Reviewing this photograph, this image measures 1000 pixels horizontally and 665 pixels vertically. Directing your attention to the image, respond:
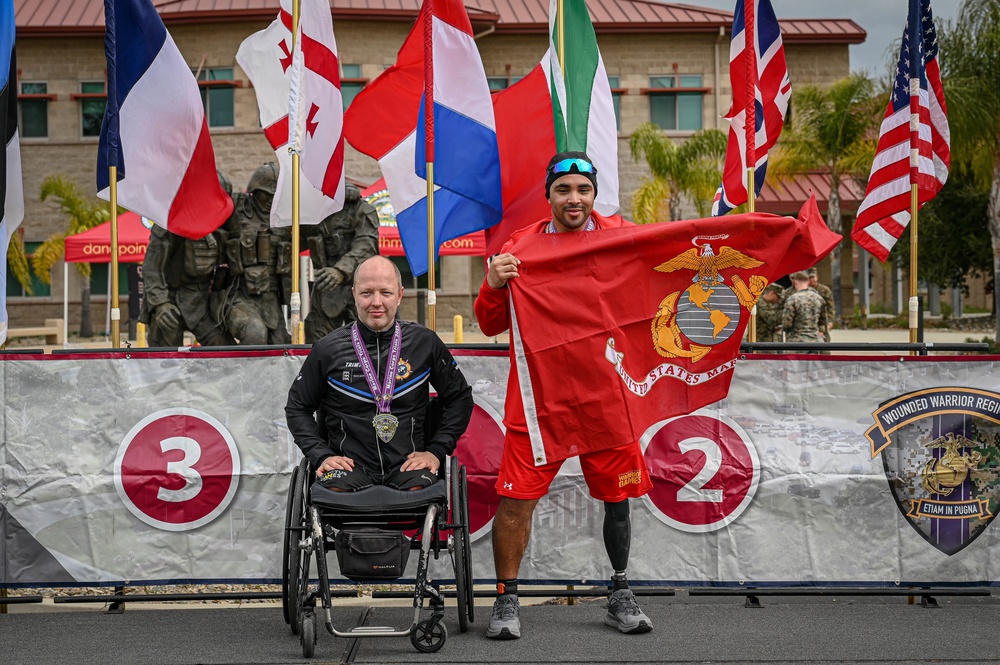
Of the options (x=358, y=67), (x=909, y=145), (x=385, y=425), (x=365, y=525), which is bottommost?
(x=365, y=525)

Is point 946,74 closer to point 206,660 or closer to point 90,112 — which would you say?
point 206,660

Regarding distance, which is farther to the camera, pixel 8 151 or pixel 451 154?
pixel 451 154

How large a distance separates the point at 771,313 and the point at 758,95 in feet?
17.4

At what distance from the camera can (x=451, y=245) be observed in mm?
22125

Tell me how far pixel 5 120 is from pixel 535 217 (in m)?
3.80

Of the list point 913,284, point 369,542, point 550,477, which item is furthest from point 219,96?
point 369,542

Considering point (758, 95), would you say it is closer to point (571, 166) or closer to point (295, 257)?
point (295, 257)

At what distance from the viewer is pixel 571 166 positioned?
531 cm

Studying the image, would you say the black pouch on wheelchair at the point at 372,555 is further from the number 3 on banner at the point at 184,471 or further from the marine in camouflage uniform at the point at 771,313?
the marine in camouflage uniform at the point at 771,313

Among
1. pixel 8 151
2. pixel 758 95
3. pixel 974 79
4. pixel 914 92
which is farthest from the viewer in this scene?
pixel 974 79

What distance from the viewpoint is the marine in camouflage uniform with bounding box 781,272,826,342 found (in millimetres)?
13227

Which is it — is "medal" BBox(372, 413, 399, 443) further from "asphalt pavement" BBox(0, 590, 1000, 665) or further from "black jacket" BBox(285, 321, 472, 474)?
"asphalt pavement" BBox(0, 590, 1000, 665)

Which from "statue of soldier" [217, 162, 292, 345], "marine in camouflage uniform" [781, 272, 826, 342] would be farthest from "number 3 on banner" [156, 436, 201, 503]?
"marine in camouflage uniform" [781, 272, 826, 342]

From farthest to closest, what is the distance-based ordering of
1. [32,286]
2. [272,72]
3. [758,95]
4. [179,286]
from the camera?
[32,286] < [272,72] < [179,286] < [758,95]
